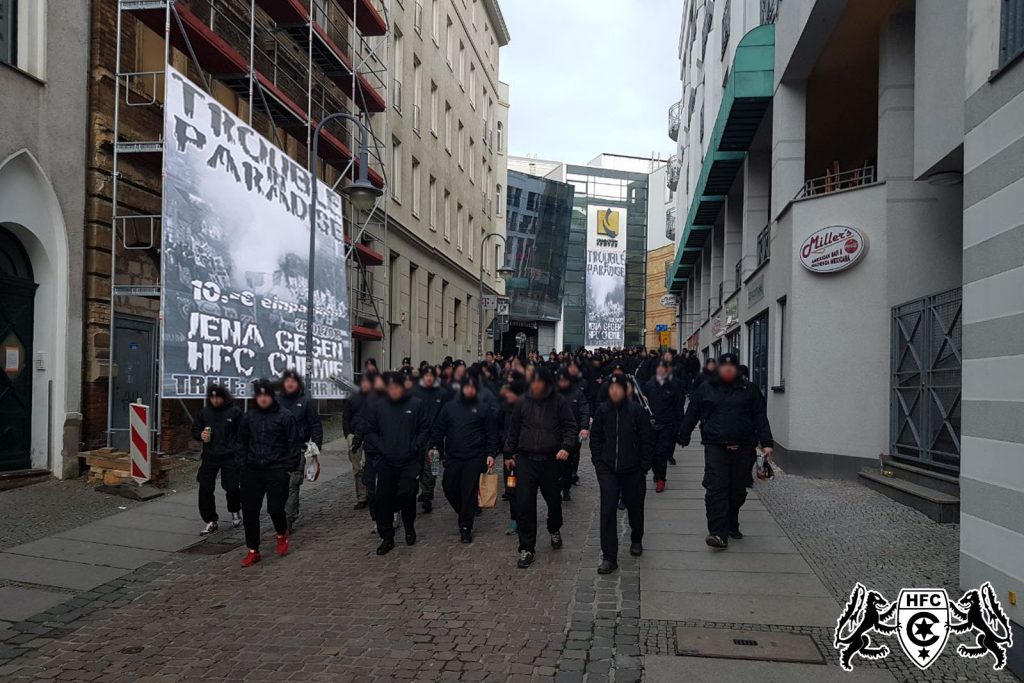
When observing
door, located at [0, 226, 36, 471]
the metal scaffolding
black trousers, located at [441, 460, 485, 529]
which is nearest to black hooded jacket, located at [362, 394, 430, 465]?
black trousers, located at [441, 460, 485, 529]

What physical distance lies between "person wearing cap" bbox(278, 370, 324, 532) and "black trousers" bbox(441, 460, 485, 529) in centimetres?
134

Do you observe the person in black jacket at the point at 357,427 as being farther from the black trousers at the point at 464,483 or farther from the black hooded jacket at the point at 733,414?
the black hooded jacket at the point at 733,414

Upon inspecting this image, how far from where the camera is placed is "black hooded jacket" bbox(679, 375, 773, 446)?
7.75 metres

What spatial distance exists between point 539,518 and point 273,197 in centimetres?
779

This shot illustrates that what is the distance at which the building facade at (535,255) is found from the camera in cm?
6125

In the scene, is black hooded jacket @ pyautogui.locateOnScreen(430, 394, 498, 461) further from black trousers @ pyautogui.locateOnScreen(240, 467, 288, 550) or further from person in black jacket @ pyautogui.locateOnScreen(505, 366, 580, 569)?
black trousers @ pyautogui.locateOnScreen(240, 467, 288, 550)

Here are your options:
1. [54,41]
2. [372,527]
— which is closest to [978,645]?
[372,527]

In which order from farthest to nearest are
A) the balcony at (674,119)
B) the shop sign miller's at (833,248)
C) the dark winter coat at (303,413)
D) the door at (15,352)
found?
the balcony at (674,119)
the shop sign miller's at (833,248)
the door at (15,352)
the dark winter coat at (303,413)

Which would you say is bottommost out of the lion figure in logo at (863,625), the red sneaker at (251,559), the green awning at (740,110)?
the red sneaker at (251,559)

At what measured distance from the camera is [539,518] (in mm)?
9562

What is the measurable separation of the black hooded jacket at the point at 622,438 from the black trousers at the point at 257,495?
2874 millimetres

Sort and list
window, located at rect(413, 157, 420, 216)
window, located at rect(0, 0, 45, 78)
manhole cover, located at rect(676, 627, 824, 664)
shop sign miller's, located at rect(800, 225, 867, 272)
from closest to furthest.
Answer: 1. manhole cover, located at rect(676, 627, 824, 664)
2. window, located at rect(0, 0, 45, 78)
3. shop sign miller's, located at rect(800, 225, 867, 272)
4. window, located at rect(413, 157, 420, 216)

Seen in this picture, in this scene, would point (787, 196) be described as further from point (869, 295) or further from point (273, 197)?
point (273, 197)

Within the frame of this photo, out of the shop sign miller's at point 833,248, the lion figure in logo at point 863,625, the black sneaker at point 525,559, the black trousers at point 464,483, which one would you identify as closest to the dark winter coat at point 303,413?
the black trousers at point 464,483
